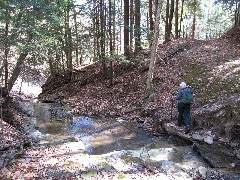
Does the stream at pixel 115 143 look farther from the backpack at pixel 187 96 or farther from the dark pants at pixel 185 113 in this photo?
the backpack at pixel 187 96

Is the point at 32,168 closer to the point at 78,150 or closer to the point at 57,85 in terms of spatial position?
the point at 78,150

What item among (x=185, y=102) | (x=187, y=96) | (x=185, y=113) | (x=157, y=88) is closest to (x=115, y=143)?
(x=185, y=113)

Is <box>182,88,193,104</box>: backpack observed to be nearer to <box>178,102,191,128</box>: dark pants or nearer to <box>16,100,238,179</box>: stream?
<box>178,102,191,128</box>: dark pants

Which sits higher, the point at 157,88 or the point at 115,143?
Answer: the point at 157,88

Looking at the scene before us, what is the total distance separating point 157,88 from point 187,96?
16.3 ft

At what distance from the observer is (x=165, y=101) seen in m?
14.8

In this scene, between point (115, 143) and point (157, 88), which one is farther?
point (157, 88)

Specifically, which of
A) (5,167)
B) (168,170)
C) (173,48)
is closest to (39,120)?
(5,167)

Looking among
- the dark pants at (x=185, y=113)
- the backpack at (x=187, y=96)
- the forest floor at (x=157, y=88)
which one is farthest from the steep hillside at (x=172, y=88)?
the backpack at (x=187, y=96)

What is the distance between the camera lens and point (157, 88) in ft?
55.4

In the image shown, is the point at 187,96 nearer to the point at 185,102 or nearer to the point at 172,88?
the point at 185,102

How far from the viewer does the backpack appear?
1195 cm

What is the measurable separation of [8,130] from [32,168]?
12.8 ft

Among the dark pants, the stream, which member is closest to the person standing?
the dark pants
